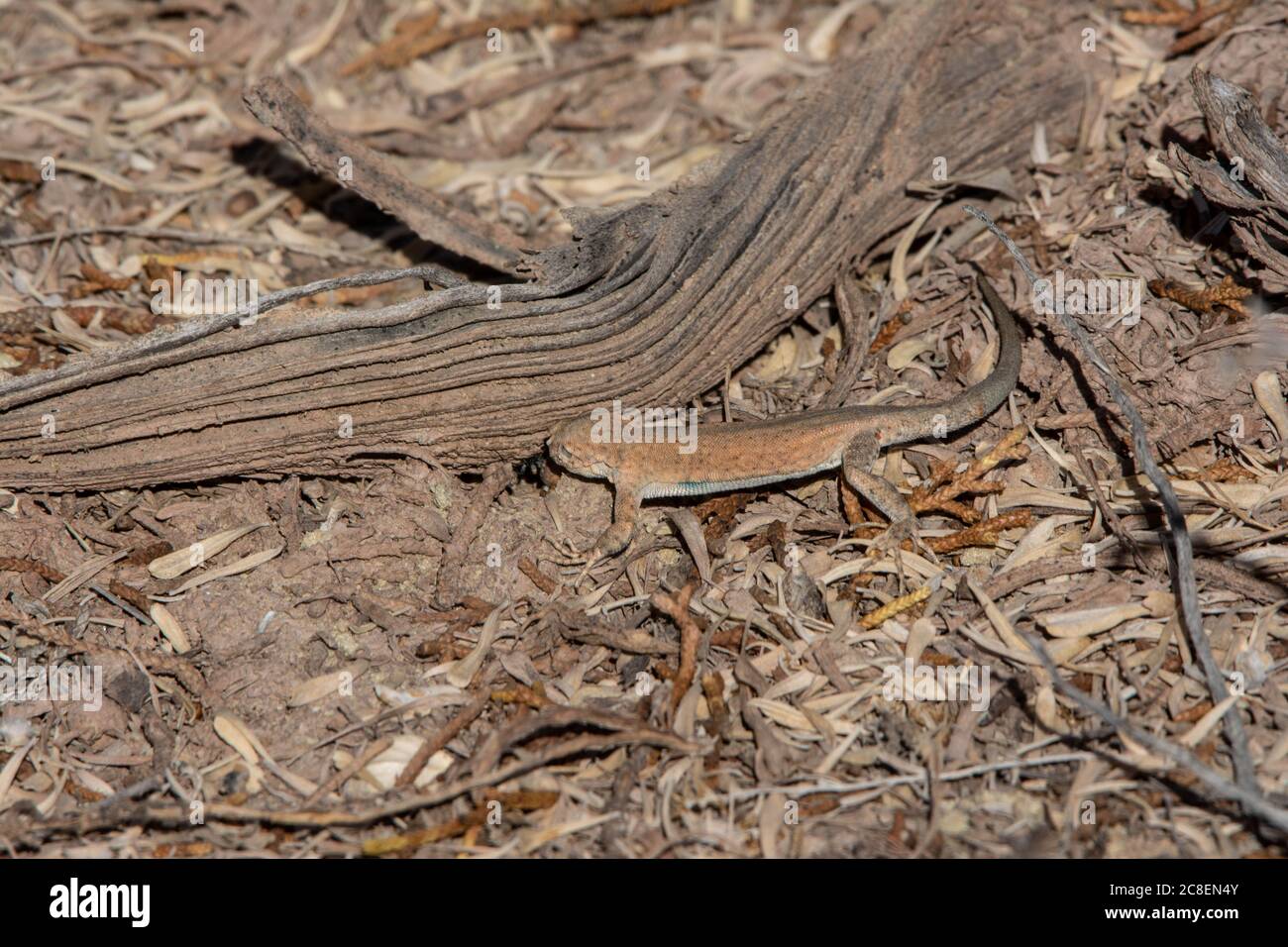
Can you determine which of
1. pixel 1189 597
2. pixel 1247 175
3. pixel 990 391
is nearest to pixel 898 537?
pixel 990 391

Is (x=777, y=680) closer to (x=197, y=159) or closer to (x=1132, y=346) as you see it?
(x=1132, y=346)

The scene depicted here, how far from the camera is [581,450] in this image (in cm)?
509

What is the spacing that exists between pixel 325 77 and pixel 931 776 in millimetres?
6611

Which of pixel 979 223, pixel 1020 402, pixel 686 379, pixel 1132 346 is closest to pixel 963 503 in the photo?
pixel 1020 402
